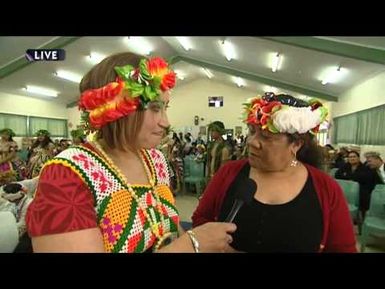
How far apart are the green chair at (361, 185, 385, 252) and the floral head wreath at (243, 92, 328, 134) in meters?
2.69

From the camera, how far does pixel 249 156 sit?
1.24m

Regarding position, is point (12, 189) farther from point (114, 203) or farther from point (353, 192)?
point (353, 192)

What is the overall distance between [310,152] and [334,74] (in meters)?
7.21

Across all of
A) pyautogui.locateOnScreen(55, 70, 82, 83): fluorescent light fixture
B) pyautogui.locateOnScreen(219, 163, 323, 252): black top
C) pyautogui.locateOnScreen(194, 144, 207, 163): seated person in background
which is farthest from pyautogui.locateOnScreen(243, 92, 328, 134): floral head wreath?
pyautogui.locateOnScreen(55, 70, 82, 83): fluorescent light fixture

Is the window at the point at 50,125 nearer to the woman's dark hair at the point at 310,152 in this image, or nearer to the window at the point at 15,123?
the window at the point at 15,123

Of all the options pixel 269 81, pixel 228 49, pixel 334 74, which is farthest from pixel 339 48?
pixel 269 81

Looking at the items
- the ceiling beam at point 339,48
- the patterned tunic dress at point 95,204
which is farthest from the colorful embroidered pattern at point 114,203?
the ceiling beam at point 339,48

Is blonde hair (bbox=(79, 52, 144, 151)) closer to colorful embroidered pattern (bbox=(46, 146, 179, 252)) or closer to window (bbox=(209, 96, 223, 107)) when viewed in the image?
colorful embroidered pattern (bbox=(46, 146, 179, 252))

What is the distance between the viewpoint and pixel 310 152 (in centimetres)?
131

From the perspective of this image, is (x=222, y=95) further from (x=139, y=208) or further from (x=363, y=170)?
(x=139, y=208)

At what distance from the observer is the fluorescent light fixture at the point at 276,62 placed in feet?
24.0

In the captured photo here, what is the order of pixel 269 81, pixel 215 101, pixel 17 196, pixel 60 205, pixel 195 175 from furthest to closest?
pixel 215 101
pixel 269 81
pixel 195 175
pixel 17 196
pixel 60 205

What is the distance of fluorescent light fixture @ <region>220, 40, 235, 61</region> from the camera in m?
7.14
